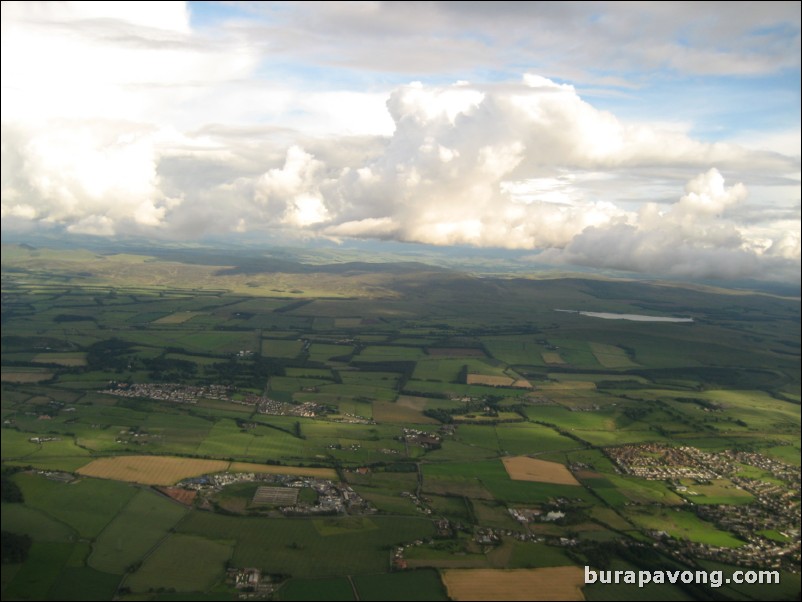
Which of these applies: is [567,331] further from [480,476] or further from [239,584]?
[239,584]

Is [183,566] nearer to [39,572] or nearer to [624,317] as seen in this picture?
[39,572]

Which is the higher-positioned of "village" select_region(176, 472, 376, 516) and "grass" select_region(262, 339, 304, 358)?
"grass" select_region(262, 339, 304, 358)

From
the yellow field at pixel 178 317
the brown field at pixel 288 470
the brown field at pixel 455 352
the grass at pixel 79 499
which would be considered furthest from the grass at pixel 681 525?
the yellow field at pixel 178 317

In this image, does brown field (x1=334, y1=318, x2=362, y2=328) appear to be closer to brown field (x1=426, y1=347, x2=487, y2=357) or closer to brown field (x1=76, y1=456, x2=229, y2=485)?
brown field (x1=426, y1=347, x2=487, y2=357)

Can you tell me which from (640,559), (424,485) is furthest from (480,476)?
(640,559)

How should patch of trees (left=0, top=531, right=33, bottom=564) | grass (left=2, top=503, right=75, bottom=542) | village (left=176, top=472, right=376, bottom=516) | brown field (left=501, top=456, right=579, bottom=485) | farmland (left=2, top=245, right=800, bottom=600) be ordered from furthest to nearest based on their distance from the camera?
brown field (left=501, top=456, right=579, bottom=485) → village (left=176, top=472, right=376, bottom=516) → grass (left=2, top=503, right=75, bottom=542) → farmland (left=2, top=245, right=800, bottom=600) → patch of trees (left=0, top=531, right=33, bottom=564)

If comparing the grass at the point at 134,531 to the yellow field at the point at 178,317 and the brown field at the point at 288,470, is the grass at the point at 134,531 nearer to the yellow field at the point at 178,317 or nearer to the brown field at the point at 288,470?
the brown field at the point at 288,470

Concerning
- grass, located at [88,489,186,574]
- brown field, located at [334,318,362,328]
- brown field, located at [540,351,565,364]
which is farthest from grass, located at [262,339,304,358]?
grass, located at [88,489,186,574]
